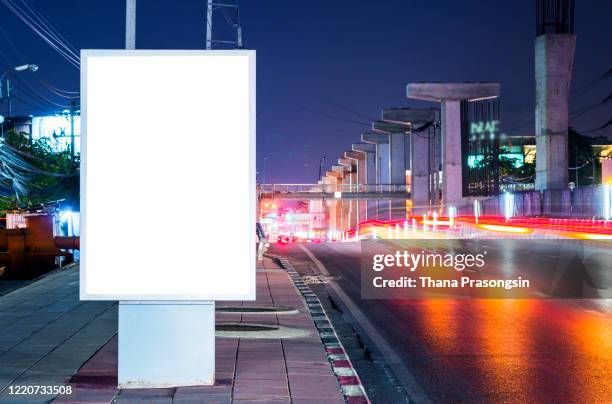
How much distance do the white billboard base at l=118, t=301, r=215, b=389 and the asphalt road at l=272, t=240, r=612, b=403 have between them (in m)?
2.11

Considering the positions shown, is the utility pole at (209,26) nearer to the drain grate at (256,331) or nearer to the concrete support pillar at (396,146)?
the drain grate at (256,331)

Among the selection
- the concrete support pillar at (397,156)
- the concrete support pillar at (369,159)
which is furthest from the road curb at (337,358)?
the concrete support pillar at (369,159)

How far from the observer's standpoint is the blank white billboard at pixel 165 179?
756 centimetres

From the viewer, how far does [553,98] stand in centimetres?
4706

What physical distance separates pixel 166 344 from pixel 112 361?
1547 mm

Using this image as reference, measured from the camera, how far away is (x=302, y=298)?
16.8 m

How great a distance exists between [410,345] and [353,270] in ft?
47.9

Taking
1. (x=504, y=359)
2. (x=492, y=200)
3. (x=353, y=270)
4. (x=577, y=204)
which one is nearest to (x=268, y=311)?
(x=504, y=359)

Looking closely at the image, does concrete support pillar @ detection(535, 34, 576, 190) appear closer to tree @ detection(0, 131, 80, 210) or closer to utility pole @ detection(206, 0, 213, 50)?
utility pole @ detection(206, 0, 213, 50)

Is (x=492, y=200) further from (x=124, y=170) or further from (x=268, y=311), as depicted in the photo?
(x=124, y=170)

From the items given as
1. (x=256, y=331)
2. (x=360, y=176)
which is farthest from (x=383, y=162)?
(x=256, y=331)

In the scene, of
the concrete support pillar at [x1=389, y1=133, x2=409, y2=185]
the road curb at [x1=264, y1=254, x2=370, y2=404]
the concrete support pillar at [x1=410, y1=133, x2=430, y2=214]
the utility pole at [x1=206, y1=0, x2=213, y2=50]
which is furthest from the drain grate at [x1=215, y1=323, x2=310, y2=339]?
the concrete support pillar at [x1=389, y1=133, x2=409, y2=185]

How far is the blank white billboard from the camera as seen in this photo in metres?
7.56

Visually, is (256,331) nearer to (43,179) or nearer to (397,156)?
(43,179)
